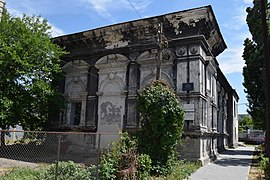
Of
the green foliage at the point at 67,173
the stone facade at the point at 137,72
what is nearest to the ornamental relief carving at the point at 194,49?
the stone facade at the point at 137,72

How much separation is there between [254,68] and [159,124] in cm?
1236

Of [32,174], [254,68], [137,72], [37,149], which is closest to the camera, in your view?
[32,174]

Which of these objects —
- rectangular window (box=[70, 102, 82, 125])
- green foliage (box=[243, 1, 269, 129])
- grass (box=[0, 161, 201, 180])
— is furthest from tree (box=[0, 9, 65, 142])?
green foliage (box=[243, 1, 269, 129])

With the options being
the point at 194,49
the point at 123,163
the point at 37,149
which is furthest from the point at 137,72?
the point at 123,163

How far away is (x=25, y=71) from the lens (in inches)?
598

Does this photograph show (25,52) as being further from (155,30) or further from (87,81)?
(155,30)

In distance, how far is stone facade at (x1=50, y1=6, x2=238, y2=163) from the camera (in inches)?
571

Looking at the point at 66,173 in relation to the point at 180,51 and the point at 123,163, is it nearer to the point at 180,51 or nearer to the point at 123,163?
the point at 123,163

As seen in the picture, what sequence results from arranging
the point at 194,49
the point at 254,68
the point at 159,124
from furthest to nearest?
the point at 254,68
the point at 194,49
the point at 159,124

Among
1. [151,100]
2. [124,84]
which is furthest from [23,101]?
[151,100]

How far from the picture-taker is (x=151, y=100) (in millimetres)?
10070

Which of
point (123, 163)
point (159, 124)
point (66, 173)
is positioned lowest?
point (66, 173)

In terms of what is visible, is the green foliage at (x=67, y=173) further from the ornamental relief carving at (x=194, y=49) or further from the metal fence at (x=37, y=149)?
the ornamental relief carving at (x=194, y=49)

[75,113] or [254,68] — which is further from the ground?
[254,68]
